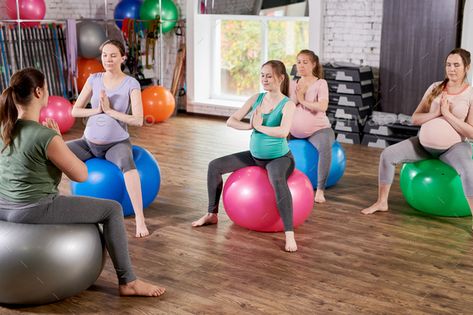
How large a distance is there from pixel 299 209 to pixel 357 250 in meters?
0.43

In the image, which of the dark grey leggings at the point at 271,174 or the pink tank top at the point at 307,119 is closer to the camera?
the dark grey leggings at the point at 271,174

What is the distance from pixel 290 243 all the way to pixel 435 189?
1145mm

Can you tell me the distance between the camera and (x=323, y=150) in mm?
4887

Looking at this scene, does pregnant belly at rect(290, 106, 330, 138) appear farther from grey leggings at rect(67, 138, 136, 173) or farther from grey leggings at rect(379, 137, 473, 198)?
grey leggings at rect(67, 138, 136, 173)

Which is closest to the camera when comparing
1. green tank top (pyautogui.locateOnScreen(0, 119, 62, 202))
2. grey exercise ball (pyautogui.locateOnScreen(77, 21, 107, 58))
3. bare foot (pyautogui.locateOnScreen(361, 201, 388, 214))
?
green tank top (pyautogui.locateOnScreen(0, 119, 62, 202))

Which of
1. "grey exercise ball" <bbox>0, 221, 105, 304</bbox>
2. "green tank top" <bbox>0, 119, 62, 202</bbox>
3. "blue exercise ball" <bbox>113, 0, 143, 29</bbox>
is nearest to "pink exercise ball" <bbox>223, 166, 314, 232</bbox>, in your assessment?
"grey exercise ball" <bbox>0, 221, 105, 304</bbox>

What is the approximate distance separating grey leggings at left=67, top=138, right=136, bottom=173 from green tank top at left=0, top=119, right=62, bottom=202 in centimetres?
113

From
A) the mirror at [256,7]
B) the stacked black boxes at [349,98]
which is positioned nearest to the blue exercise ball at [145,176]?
the stacked black boxes at [349,98]

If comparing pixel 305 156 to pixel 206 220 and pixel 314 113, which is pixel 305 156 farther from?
pixel 206 220

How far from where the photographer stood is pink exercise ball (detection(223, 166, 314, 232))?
4.02 metres

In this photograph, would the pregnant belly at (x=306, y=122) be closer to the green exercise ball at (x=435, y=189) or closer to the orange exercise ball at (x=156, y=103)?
the green exercise ball at (x=435, y=189)

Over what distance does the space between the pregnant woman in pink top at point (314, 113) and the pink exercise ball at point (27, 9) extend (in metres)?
3.61

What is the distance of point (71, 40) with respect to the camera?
7.59 m

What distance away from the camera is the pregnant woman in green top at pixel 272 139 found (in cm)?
393
